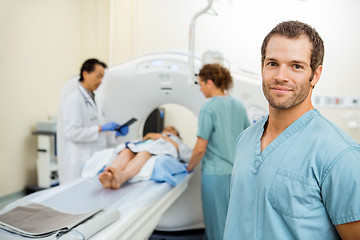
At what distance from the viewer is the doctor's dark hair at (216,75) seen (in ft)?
5.52

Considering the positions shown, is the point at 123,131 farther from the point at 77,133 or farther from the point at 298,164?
the point at 298,164

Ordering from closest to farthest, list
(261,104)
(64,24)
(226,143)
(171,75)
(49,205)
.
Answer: (49,205) → (226,143) → (261,104) → (171,75) → (64,24)

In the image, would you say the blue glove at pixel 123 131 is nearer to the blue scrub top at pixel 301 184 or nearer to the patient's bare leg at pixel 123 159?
the patient's bare leg at pixel 123 159

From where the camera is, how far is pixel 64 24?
8.05ft

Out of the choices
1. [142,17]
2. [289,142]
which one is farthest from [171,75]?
[289,142]

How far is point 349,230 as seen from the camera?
0.60m

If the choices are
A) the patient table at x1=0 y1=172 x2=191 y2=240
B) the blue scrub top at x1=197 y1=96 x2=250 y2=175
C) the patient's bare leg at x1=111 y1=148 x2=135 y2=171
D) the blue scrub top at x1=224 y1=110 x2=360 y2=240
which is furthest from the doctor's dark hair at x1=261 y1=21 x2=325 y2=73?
the patient's bare leg at x1=111 y1=148 x2=135 y2=171

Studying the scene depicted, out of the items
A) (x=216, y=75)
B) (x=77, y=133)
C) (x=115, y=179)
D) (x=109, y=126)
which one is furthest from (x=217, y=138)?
(x=77, y=133)

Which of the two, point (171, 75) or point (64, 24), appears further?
point (64, 24)

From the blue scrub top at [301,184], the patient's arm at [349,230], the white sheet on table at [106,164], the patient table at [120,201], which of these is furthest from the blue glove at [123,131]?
the patient's arm at [349,230]

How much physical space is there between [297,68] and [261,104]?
127cm

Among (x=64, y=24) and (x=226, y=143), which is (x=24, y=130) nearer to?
(x=64, y=24)

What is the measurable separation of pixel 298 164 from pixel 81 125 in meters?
1.60

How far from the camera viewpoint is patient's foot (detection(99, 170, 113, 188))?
1397 mm
